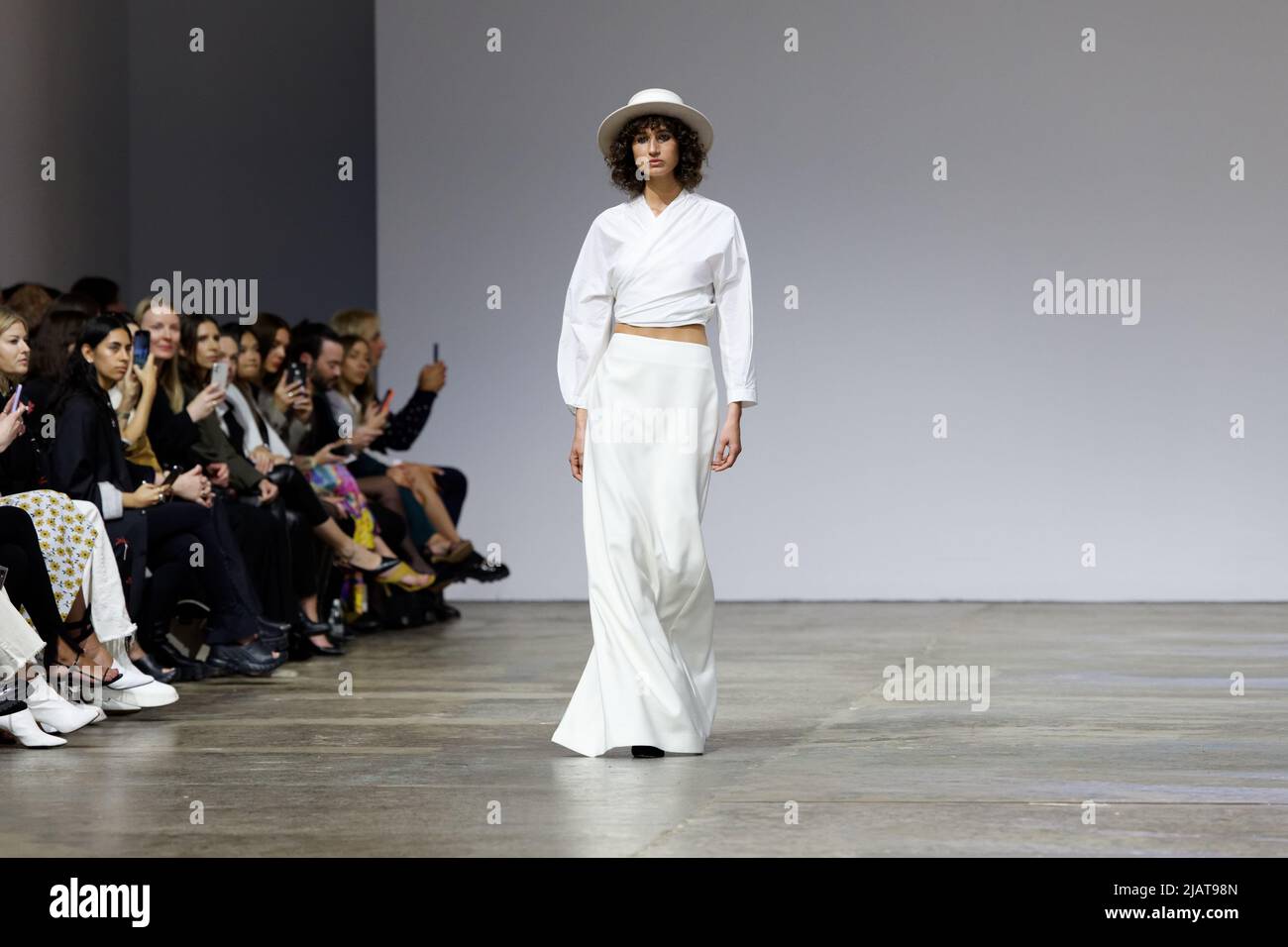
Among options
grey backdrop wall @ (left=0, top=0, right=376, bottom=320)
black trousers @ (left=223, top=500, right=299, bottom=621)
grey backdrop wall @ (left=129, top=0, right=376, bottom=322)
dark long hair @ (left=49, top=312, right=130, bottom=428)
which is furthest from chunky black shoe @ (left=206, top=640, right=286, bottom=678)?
grey backdrop wall @ (left=129, top=0, right=376, bottom=322)

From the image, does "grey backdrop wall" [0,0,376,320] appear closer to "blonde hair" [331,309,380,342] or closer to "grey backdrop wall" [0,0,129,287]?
"grey backdrop wall" [0,0,129,287]

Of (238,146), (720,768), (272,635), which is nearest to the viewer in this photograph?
(720,768)

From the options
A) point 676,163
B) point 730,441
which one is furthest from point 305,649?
point 676,163

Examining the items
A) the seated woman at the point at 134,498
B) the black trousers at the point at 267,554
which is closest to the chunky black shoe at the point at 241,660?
the seated woman at the point at 134,498

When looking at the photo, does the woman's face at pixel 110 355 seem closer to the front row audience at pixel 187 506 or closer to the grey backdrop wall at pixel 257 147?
the front row audience at pixel 187 506

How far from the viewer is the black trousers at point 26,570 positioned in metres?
3.99

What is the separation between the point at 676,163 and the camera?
3814mm

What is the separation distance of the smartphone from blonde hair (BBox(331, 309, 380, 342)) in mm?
1969

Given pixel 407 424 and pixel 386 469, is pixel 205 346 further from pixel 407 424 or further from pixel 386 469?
pixel 407 424

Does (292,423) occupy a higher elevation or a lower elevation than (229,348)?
Answer: lower

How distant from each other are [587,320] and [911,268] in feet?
14.6

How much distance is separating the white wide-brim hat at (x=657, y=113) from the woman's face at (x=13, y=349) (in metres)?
1.51
